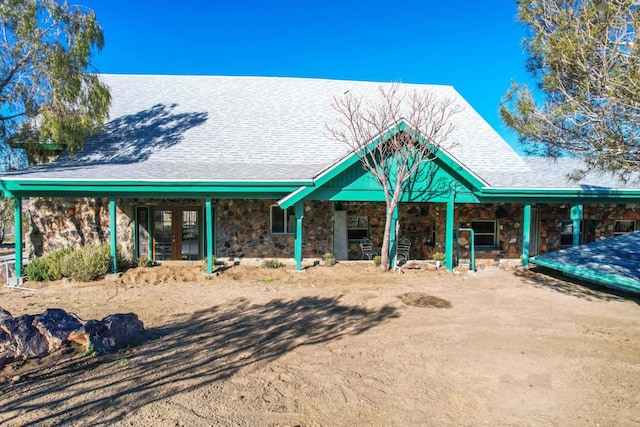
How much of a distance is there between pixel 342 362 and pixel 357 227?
9.16m

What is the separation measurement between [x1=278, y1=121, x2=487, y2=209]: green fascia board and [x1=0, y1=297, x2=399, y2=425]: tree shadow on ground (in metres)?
3.76

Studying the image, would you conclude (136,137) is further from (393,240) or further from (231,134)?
(393,240)

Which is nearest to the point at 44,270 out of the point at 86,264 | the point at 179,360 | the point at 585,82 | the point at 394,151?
the point at 86,264

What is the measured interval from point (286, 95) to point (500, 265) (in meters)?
11.7

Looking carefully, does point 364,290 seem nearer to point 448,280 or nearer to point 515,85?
point 448,280

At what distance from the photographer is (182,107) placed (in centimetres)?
1602

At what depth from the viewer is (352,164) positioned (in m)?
11.7

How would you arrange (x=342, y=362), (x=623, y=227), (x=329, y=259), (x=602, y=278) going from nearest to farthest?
(x=342, y=362), (x=602, y=278), (x=329, y=259), (x=623, y=227)

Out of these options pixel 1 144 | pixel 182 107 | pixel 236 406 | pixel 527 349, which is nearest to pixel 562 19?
pixel 527 349

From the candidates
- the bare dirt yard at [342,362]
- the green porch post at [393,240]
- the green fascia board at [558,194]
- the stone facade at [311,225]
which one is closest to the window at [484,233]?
the stone facade at [311,225]

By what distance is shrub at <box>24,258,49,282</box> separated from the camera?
1052 cm

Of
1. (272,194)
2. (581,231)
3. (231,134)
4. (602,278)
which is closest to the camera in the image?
(602,278)

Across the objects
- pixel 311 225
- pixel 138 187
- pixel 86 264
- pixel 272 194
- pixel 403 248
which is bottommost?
pixel 86 264

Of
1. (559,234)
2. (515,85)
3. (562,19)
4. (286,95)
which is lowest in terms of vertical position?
(559,234)
